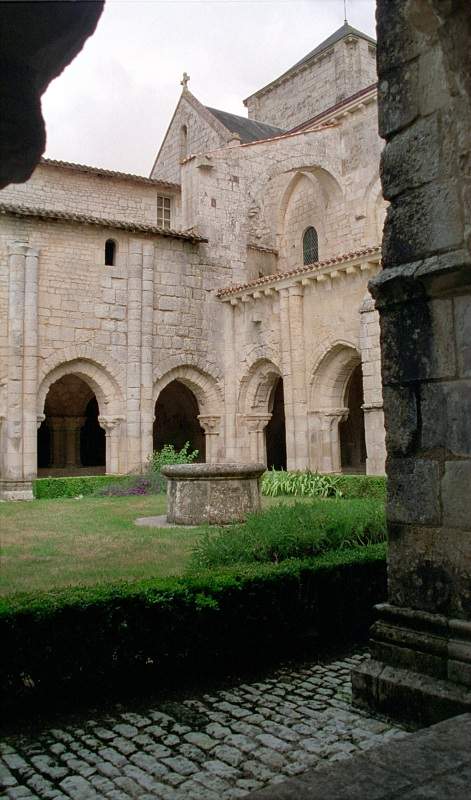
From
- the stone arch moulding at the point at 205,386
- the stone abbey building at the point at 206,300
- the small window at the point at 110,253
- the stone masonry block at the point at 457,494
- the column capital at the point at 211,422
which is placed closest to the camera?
the stone masonry block at the point at 457,494

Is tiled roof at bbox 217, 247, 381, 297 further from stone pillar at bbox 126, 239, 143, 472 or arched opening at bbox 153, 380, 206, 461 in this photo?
arched opening at bbox 153, 380, 206, 461

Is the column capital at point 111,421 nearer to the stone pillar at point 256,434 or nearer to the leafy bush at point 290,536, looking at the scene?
the stone pillar at point 256,434

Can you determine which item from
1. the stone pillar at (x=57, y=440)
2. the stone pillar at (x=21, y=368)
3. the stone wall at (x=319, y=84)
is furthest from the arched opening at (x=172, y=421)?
the stone wall at (x=319, y=84)

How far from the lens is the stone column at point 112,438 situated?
16.8 m

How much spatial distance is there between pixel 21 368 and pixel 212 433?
5544 mm

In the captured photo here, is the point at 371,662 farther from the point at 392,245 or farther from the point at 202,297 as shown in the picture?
the point at 202,297

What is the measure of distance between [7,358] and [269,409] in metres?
6.96

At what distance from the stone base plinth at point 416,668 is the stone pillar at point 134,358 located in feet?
45.0

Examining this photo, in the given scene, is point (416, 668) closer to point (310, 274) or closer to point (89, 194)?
point (310, 274)

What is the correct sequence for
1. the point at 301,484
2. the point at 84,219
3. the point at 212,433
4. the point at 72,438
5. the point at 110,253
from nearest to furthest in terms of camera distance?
1. the point at 301,484
2. the point at 84,219
3. the point at 110,253
4. the point at 212,433
5. the point at 72,438

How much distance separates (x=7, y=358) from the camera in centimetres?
1543

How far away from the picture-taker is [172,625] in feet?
13.1

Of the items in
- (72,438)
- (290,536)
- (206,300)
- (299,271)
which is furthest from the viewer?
(72,438)

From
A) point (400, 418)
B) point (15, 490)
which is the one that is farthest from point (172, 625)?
point (15, 490)
